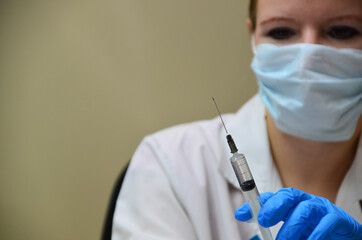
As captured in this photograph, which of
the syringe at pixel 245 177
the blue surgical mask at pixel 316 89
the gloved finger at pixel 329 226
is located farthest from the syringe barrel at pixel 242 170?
the blue surgical mask at pixel 316 89

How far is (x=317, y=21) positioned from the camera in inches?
34.1

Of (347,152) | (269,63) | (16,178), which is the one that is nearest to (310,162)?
(347,152)

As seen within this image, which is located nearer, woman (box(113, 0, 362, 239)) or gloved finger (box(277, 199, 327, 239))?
gloved finger (box(277, 199, 327, 239))

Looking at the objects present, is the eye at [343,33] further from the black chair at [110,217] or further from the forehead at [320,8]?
the black chair at [110,217]

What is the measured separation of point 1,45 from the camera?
1.25 meters

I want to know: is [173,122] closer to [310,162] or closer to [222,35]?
[222,35]

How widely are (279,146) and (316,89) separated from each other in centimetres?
22

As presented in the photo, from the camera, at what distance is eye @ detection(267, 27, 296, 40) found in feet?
3.00

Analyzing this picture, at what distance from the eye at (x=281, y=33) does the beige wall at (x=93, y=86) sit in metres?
0.38

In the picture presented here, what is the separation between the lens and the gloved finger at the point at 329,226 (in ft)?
2.15

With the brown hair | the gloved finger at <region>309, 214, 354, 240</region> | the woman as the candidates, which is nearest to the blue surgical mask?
the woman

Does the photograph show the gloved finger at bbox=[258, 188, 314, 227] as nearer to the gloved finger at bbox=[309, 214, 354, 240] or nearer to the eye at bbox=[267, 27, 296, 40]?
the gloved finger at bbox=[309, 214, 354, 240]

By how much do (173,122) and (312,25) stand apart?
0.63 metres

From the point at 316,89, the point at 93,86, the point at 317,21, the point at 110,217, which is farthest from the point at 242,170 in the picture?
the point at 93,86
